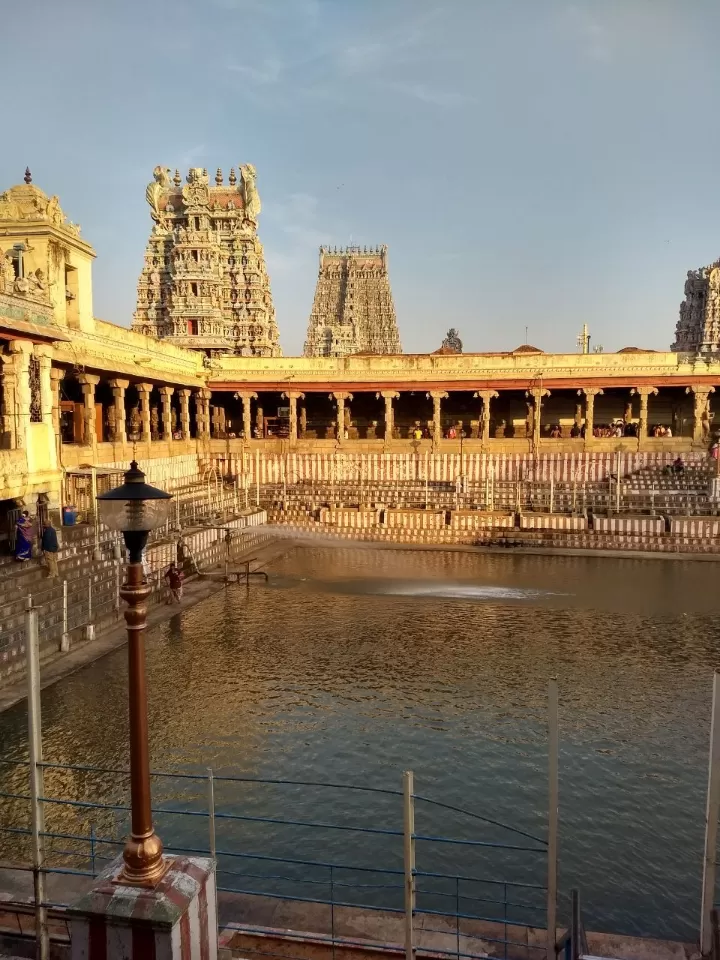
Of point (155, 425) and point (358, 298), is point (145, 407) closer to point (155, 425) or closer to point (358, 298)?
point (155, 425)

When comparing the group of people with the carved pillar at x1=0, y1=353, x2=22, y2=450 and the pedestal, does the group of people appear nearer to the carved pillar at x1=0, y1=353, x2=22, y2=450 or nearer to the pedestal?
the carved pillar at x1=0, y1=353, x2=22, y2=450

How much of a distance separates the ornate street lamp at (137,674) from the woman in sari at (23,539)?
11.6 meters

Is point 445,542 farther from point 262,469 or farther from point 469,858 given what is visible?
point 469,858

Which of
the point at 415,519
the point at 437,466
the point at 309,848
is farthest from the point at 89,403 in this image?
the point at 309,848

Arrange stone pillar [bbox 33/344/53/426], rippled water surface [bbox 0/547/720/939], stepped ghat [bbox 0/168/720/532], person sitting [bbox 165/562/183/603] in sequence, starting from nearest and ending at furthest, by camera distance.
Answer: rippled water surface [bbox 0/547/720/939]
person sitting [bbox 165/562/183/603]
stone pillar [bbox 33/344/53/426]
stepped ghat [bbox 0/168/720/532]

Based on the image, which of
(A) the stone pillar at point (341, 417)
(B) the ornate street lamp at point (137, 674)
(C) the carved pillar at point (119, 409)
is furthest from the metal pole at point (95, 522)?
(A) the stone pillar at point (341, 417)

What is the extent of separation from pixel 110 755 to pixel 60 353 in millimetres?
15292

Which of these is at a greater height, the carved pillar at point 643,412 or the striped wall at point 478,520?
the carved pillar at point 643,412

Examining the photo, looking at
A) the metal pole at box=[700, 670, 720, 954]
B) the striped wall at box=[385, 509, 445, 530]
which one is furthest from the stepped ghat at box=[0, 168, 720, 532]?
the metal pole at box=[700, 670, 720, 954]

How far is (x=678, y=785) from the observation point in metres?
8.73

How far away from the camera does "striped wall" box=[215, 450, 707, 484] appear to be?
32.0 meters

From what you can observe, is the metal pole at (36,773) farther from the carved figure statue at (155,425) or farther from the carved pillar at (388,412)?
the carved figure statue at (155,425)

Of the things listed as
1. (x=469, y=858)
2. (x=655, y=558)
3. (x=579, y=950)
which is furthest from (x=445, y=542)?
(x=579, y=950)

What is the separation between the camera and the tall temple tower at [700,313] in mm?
60906
